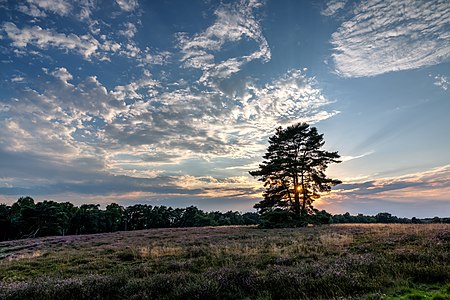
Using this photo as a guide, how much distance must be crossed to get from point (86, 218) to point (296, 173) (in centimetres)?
6921

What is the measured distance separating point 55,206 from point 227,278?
232 feet

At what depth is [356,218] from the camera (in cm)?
7144

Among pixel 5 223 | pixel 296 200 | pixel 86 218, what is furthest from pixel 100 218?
pixel 296 200

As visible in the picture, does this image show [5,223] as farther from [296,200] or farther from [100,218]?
[296,200]

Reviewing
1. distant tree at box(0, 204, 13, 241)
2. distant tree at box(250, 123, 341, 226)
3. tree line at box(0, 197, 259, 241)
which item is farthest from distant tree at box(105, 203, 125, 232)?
distant tree at box(250, 123, 341, 226)

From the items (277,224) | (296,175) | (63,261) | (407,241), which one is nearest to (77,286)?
(63,261)

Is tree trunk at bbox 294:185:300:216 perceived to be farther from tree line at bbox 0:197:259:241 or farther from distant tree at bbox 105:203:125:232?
Answer: distant tree at bbox 105:203:125:232

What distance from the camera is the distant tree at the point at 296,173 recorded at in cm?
3891

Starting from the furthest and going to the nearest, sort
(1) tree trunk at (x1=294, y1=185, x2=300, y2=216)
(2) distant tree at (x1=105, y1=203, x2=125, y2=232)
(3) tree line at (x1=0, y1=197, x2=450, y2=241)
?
(2) distant tree at (x1=105, y1=203, x2=125, y2=232)
(3) tree line at (x1=0, y1=197, x2=450, y2=241)
(1) tree trunk at (x1=294, y1=185, x2=300, y2=216)

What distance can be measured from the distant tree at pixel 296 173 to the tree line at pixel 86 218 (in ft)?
32.4

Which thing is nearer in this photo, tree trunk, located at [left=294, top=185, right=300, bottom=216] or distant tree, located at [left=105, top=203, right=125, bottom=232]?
tree trunk, located at [left=294, top=185, right=300, bottom=216]

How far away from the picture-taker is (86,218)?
80.9m

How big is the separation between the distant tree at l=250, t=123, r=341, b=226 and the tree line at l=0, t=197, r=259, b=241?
32.4ft

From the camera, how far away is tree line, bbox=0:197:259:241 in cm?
6456
